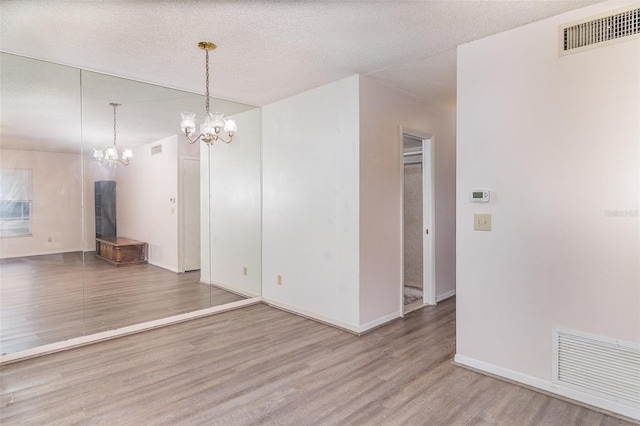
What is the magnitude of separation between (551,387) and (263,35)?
10.6ft

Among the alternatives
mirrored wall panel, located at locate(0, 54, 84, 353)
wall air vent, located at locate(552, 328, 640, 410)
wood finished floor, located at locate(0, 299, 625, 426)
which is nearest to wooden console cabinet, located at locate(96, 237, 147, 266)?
mirrored wall panel, located at locate(0, 54, 84, 353)

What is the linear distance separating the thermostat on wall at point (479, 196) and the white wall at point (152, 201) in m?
3.21

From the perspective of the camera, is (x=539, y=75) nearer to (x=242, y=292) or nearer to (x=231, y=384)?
(x=231, y=384)

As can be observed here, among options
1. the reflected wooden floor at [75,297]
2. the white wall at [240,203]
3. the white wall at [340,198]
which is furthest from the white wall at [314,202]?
the reflected wooden floor at [75,297]

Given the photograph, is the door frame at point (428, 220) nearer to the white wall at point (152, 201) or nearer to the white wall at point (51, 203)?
the white wall at point (152, 201)

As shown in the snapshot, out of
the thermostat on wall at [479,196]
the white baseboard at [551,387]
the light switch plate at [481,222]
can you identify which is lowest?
the white baseboard at [551,387]

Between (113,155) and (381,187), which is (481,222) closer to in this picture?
(381,187)

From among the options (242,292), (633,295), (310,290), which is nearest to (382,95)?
(310,290)

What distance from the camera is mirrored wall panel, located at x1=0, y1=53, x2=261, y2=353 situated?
9.98ft

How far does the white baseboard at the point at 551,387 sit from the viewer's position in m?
2.13

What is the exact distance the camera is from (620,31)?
2.13 meters

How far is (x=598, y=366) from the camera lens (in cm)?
222

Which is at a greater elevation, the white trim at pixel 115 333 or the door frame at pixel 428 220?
the door frame at pixel 428 220

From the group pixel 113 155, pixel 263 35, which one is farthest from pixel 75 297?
pixel 263 35
